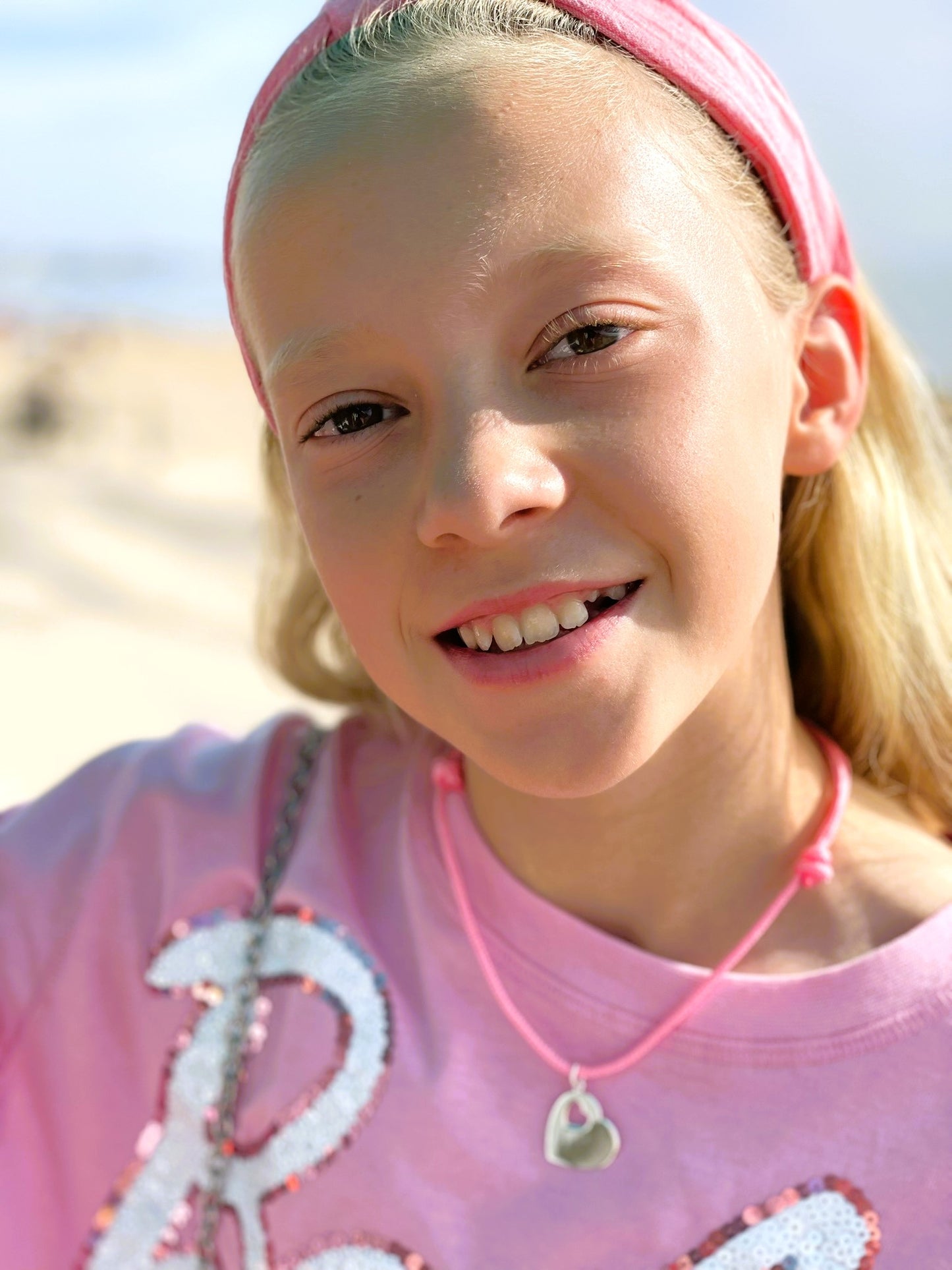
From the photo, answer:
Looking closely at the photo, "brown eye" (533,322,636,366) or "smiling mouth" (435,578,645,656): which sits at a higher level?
"brown eye" (533,322,636,366)

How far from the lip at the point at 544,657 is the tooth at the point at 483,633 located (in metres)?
0.02

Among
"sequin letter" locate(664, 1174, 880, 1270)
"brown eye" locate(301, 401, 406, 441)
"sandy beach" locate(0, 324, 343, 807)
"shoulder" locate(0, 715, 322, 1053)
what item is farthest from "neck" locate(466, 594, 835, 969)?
"sandy beach" locate(0, 324, 343, 807)

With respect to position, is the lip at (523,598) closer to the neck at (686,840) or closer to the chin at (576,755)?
the chin at (576,755)

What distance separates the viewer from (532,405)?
1525 mm

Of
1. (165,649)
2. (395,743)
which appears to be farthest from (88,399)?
(395,743)

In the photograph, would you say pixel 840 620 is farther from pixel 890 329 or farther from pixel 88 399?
pixel 88 399

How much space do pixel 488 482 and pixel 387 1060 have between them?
78cm

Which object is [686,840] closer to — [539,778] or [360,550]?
[539,778]

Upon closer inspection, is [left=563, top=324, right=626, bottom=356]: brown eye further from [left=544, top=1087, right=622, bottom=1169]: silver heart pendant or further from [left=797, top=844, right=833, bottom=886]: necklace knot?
[left=544, top=1087, right=622, bottom=1169]: silver heart pendant

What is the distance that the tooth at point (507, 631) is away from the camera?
61.9 inches

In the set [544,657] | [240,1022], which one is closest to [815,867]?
[544,657]

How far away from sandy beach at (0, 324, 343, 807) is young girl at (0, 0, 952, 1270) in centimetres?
88

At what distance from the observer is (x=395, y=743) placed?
7.16 feet

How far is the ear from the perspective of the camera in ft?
6.04
